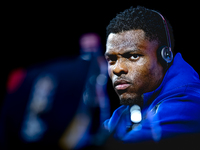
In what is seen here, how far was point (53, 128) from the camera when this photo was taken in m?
0.90

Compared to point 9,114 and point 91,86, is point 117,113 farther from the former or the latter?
point 9,114

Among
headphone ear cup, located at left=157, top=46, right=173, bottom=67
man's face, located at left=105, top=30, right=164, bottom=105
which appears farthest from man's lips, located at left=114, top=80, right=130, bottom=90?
headphone ear cup, located at left=157, top=46, right=173, bottom=67

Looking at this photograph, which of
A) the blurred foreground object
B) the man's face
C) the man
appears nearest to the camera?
the blurred foreground object

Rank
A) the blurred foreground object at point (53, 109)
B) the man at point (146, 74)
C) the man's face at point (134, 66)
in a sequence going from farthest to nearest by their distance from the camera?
1. the man's face at point (134, 66)
2. the man at point (146, 74)
3. the blurred foreground object at point (53, 109)

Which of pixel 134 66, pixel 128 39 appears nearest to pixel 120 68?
pixel 134 66

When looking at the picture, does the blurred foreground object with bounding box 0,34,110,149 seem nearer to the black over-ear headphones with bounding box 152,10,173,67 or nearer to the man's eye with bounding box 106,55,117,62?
the man's eye with bounding box 106,55,117,62

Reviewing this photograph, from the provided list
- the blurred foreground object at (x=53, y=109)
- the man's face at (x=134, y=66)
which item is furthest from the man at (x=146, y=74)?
the blurred foreground object at (x=53, y=109)

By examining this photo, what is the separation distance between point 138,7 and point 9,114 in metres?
1.14

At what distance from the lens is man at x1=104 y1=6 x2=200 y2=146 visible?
3.96 feet

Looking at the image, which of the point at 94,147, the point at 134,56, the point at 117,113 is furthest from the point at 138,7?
the point at 94,147

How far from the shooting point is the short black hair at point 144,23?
1.41 m

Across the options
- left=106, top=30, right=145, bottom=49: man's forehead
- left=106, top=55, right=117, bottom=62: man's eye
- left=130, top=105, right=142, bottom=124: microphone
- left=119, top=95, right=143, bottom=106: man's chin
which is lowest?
left=130, top=105, right=142, bottom=124: microphone

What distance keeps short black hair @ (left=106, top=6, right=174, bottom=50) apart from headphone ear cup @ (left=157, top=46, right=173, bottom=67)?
0.05 m

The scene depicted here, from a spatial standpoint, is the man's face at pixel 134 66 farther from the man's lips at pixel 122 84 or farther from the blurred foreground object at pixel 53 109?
the blurred foreground object at pixel 53 109
